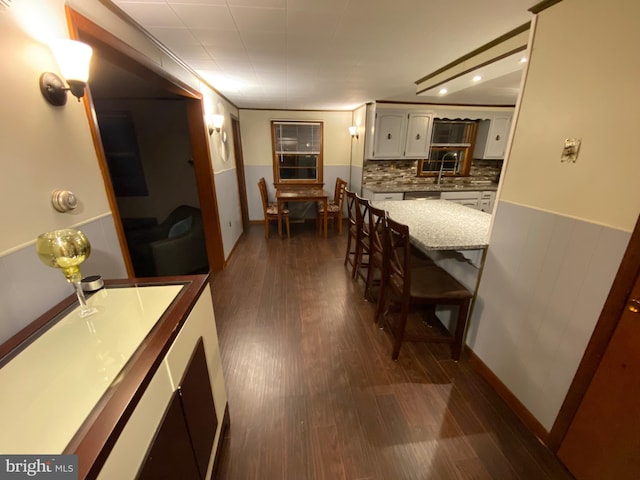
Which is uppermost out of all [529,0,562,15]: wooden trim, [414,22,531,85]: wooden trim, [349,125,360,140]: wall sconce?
[414,22,531,85]: wooden trim

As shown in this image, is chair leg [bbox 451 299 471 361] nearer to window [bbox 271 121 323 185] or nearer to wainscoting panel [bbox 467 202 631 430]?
wainscoting panel [bbox 467 202 631 430]

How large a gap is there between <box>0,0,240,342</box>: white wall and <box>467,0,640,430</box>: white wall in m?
2.16

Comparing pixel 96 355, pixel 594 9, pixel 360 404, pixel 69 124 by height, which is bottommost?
pixel 360 404

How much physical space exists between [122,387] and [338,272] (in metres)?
2.66

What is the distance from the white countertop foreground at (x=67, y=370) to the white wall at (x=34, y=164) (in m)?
0.15

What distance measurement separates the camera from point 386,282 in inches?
78.4

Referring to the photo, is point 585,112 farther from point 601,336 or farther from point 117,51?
point 117,51

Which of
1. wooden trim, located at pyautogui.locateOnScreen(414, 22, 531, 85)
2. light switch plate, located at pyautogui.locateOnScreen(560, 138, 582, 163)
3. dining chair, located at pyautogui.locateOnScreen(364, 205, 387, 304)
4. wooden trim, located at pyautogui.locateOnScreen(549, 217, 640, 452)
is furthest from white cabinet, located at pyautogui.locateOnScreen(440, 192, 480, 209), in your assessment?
wooden trim, located at pyautogui.locateOnScreen(549, 217, 640, 452)

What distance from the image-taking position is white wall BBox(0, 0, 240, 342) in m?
0.83

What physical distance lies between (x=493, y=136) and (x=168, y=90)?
4708 mm

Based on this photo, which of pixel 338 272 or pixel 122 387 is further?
pixel 338 272

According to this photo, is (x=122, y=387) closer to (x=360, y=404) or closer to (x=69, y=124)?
(x=69, y=124)

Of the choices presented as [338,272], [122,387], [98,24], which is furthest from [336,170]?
[122,387]

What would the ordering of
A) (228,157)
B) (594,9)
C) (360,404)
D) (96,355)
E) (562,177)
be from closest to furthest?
(96,355) → (594,9) → (562,177) → (360,404) → (228,157)
